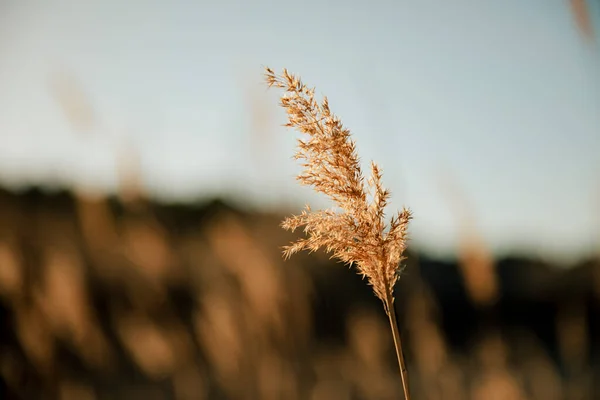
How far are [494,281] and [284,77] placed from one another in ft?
11.2

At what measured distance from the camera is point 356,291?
492 inches

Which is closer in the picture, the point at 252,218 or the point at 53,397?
the point at 53,397

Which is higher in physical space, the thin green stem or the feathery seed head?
the feathery seed head

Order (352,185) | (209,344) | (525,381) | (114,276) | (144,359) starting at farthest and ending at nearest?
(114,276) < (525,381) < (144,359) < (209,344) < (352,185)

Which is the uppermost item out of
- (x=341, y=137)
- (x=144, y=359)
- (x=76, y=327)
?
(x=341, y=137)

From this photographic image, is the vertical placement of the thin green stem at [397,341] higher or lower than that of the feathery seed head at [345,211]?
lower

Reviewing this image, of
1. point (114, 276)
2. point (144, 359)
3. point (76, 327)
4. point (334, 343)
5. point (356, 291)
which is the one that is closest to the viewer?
point (76, 327)

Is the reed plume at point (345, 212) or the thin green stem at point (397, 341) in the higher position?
the reed plume at point (345, 212)

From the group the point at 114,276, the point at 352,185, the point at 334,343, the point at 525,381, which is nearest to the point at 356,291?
the point at 334,343

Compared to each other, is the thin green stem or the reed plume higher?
the reed plume

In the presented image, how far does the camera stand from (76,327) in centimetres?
497

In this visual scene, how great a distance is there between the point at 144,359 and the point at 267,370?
1.65m

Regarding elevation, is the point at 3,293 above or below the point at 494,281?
above

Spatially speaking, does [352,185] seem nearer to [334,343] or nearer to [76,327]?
[76,327]
